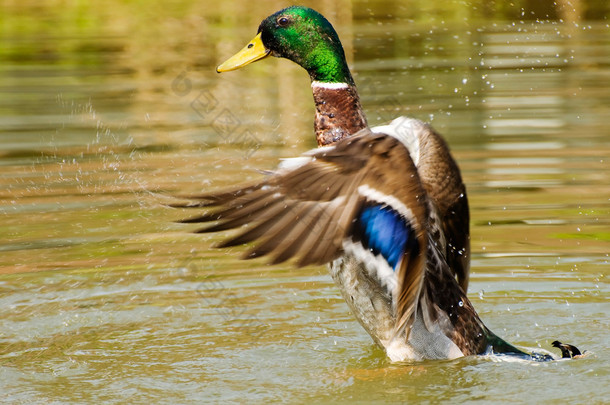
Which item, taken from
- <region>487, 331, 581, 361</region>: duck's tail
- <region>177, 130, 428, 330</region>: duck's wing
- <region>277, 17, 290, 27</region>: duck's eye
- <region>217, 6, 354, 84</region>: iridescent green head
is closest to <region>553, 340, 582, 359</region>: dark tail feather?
<region>487, 331, 581, 361</region>: duck's tail

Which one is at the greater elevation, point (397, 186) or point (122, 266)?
point (397, 186)

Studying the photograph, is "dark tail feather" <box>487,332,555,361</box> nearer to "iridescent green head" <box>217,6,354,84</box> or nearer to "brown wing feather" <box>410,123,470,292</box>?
"brown wing feather" <box>410,123,470,292</box>

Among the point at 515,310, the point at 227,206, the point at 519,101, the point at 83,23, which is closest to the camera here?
the point at 227,206

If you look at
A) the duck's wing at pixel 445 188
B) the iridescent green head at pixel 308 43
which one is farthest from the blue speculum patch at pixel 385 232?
the iridescent green head at pixel 308 43

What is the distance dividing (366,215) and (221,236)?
2935mm

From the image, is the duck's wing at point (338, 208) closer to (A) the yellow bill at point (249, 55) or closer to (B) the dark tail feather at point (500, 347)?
(B) the dark tail feather at point (500, 347)

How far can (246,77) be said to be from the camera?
41.3 ft

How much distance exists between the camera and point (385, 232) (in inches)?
160

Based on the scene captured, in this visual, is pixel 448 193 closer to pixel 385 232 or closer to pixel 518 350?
pixel 518 350

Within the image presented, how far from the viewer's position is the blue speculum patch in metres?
4.00

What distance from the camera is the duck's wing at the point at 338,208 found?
3797 mm

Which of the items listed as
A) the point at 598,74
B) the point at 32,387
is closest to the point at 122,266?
the point at 32,387

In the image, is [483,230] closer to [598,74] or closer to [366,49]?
[598,74]

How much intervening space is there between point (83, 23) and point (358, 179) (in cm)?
1304
